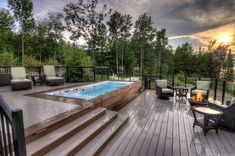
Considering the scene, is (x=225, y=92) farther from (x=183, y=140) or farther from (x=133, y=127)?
(x=133, y=127)

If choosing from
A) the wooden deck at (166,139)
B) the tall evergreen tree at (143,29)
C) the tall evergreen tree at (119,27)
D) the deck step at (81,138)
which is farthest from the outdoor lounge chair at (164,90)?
the tall evergreen tree at (143,29)

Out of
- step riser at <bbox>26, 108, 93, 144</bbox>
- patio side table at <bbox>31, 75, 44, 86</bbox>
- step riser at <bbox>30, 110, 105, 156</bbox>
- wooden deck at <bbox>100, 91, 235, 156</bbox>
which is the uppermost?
patio side table at <bbox>31, 75, 44, 86</bbox>

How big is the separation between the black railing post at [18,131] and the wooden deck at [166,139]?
1717 millimetres

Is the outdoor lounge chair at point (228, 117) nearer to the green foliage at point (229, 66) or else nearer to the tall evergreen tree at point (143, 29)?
the tall evergreen tree at point (143, 29)

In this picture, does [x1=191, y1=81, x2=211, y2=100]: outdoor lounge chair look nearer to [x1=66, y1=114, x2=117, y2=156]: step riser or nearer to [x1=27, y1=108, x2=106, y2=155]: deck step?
[x1=66, y1=114, x2=117, y2=156]: step riser

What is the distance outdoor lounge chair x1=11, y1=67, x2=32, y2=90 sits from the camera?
19.2 feet

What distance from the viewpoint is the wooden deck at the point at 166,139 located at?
8.98 feet

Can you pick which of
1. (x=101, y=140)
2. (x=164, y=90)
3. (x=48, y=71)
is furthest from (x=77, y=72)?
(x=101, y=140)

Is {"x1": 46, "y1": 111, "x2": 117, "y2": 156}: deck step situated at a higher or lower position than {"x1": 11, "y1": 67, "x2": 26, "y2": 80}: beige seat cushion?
lower

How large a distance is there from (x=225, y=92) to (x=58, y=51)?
18.2 metres

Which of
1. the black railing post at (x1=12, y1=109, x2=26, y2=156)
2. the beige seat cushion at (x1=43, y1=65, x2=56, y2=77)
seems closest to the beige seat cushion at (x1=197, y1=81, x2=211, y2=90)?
the black railing post at (x1=12, y1=109, x2=26, y2=156)

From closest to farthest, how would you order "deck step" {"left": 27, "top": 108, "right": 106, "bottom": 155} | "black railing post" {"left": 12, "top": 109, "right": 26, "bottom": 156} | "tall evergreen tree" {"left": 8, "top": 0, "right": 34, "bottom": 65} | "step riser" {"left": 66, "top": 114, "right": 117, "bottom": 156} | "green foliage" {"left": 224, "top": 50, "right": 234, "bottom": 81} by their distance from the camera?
"black railing post" {"left": 12, "top": 109, "right": 26, "bottom": 156}
"deck step" {"left": 27, "top": 108, "right": 106, "bottom": 155}
"step riser" {"left": 66, "top": 114, "right": 117, "bottom": 156}
"tall evergreen tree" {"left": 8, "top": 0, "right": 34, "bottom": 65}
"green foliage" {"left": 224, "top": 50, "right": 234, "bottom": 81}

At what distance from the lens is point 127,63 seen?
23234mm

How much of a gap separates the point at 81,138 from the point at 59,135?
1.33ft
